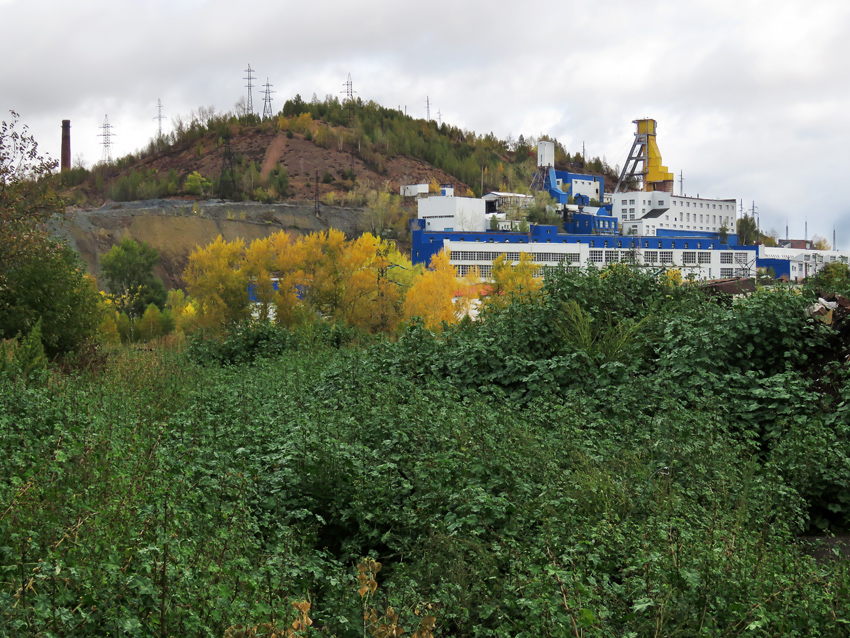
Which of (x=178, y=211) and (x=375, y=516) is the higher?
(x=178, y=211)

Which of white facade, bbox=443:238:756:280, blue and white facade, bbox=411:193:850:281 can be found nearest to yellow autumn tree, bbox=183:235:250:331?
white facade, bbox=443:238:756:280

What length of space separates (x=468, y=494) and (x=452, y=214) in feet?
235

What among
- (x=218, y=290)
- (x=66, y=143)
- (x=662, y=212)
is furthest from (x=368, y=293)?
(x=66, y=143)

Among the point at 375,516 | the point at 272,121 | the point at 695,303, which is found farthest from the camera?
the point at 272,121

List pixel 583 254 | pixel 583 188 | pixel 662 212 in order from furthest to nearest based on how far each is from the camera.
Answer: pixel 583 188, pixel 662 212, pixel 583 254

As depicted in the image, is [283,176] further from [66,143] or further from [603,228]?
[603,228]

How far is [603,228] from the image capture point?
86.6 meters

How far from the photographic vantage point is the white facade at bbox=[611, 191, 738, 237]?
305 feet

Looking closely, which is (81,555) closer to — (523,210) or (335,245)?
(335,245)

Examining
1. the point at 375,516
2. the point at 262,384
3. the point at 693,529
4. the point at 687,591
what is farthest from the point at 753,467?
the point at 262,384

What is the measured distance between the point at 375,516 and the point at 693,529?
1988mm

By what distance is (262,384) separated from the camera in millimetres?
9695

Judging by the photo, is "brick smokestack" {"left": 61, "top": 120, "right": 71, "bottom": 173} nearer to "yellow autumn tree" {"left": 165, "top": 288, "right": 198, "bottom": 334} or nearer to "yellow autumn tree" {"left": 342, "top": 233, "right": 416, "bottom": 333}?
"yellow autumn tree" {"left": 165, "top": 288, "right": 198, "bottom": 334}

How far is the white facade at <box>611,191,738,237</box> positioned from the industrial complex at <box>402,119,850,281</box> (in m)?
0.14
